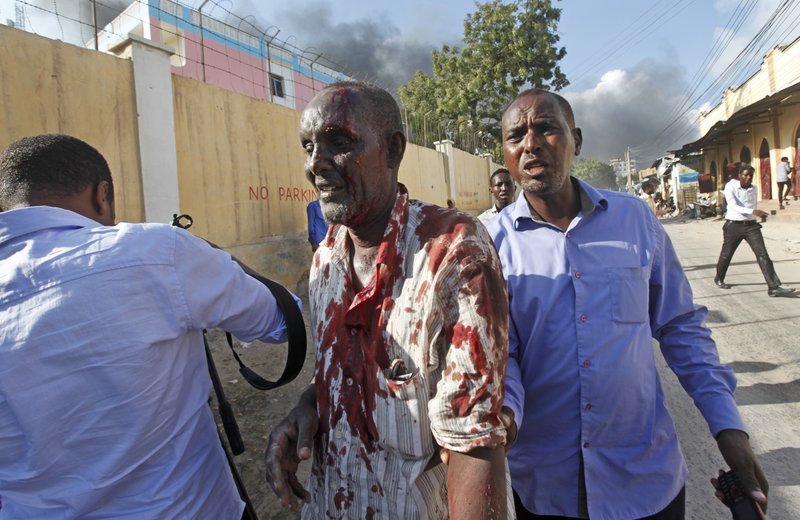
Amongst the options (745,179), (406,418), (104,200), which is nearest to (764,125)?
(745,179)

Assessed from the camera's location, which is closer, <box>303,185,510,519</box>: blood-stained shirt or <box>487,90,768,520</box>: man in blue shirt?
<box>303,185,510,519</box>: blood-stained shirt

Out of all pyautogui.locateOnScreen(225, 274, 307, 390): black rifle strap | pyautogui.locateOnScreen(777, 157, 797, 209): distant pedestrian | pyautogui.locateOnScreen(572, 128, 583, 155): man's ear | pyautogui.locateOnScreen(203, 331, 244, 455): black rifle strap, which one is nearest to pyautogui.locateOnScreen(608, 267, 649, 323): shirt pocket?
pyautogui.locateOnScreen(572, 128, 583, 155): man's ear

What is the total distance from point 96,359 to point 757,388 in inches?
169

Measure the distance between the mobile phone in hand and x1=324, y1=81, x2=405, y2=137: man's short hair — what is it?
130cm

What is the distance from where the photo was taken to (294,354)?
4.72ft

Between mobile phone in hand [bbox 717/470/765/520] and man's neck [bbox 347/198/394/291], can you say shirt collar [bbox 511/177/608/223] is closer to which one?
man's neck [bbox 347/198/394/291]

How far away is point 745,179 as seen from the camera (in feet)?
20.8

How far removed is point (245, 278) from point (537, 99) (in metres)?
1.16

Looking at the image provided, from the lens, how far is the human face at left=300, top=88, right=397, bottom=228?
3.46 feet

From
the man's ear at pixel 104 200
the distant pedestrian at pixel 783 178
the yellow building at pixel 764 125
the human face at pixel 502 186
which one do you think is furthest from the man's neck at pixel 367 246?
the distant pedestrian at pixel 783 178

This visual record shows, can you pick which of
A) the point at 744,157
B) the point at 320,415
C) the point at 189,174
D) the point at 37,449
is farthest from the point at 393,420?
the point at 744,157

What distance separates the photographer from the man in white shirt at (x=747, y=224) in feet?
19.7

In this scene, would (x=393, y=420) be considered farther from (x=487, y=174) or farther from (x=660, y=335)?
(x=487, y=174)

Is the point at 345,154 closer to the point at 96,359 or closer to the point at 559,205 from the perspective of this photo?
the point at 96,359
